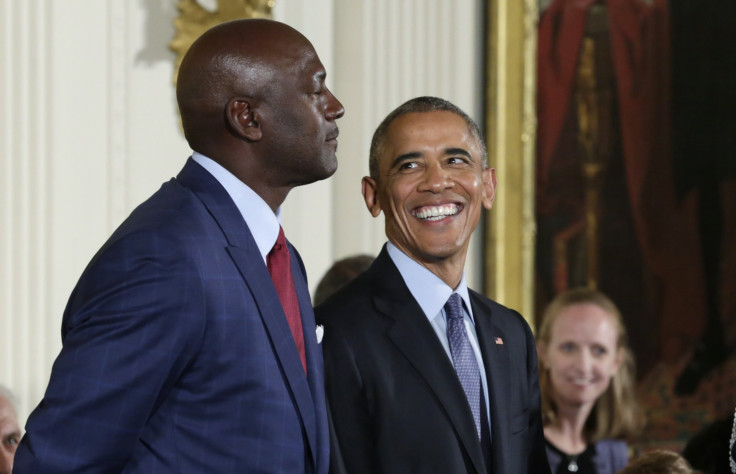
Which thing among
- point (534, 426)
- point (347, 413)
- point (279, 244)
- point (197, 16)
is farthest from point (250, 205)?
point (197, 16)

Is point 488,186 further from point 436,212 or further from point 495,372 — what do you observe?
point 495,372

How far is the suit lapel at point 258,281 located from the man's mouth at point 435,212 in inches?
20.2

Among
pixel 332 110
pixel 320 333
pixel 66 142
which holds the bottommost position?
pixel 320 333

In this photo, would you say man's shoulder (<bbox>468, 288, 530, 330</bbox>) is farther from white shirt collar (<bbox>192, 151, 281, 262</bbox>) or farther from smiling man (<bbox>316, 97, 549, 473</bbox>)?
white shirt collar (<bbox>192, 151, 281, 262</bbox>)

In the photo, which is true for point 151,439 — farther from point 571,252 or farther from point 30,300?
point 571,252

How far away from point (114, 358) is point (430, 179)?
91 centimetres

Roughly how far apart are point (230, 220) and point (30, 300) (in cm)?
199

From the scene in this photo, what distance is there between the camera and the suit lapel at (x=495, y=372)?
2508 millimetres

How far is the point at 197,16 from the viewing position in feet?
15.1

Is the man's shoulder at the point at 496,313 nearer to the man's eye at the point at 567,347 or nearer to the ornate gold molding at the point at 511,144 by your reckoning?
the man's eye at the point at 567,347

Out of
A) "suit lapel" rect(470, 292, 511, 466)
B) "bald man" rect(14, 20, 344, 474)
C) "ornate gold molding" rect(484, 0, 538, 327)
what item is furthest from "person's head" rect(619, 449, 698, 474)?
"ornate gold molding" rect(484, 0, 538, 327)

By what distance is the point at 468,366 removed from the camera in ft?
8.41

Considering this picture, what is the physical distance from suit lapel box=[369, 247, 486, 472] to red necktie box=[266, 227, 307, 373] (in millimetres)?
304

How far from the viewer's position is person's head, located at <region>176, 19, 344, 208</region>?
217 cm
